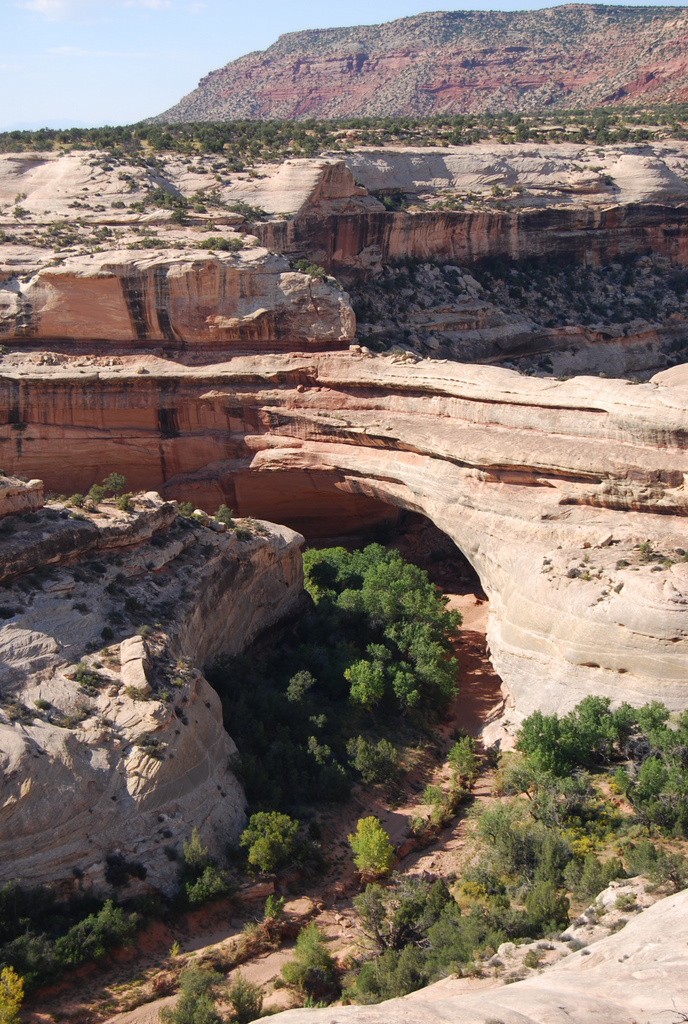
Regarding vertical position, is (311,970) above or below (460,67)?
below

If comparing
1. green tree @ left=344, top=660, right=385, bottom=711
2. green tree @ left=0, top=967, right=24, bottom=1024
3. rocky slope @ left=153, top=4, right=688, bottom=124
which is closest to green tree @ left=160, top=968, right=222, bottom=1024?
green tree @ left=0, top=967, right=24, bottom=1024

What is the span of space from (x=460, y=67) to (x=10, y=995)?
130 m

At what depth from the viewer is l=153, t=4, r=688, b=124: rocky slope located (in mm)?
108750

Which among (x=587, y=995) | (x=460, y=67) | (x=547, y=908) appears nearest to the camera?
(x=587, y=995)

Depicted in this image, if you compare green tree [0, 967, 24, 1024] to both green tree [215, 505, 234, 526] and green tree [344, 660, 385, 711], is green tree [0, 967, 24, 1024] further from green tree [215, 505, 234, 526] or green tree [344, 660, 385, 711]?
green tree [215, 505, 234, 526]

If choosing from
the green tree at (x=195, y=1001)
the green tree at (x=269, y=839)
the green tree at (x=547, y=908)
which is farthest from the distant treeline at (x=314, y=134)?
the green tree at (x=195, y=1001)

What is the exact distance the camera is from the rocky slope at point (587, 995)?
1231 cm

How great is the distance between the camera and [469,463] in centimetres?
2806

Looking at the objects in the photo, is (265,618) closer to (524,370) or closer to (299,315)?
(299,315)

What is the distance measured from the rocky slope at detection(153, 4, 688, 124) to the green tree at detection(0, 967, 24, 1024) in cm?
10213

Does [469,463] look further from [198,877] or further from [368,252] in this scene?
[368,252]

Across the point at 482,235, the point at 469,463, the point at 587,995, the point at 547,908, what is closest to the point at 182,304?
the point at 469,463

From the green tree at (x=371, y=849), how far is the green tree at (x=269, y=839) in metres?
1.39

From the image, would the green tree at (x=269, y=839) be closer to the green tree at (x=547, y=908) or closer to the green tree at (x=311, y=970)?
the green tree at (x=311, y=970)
